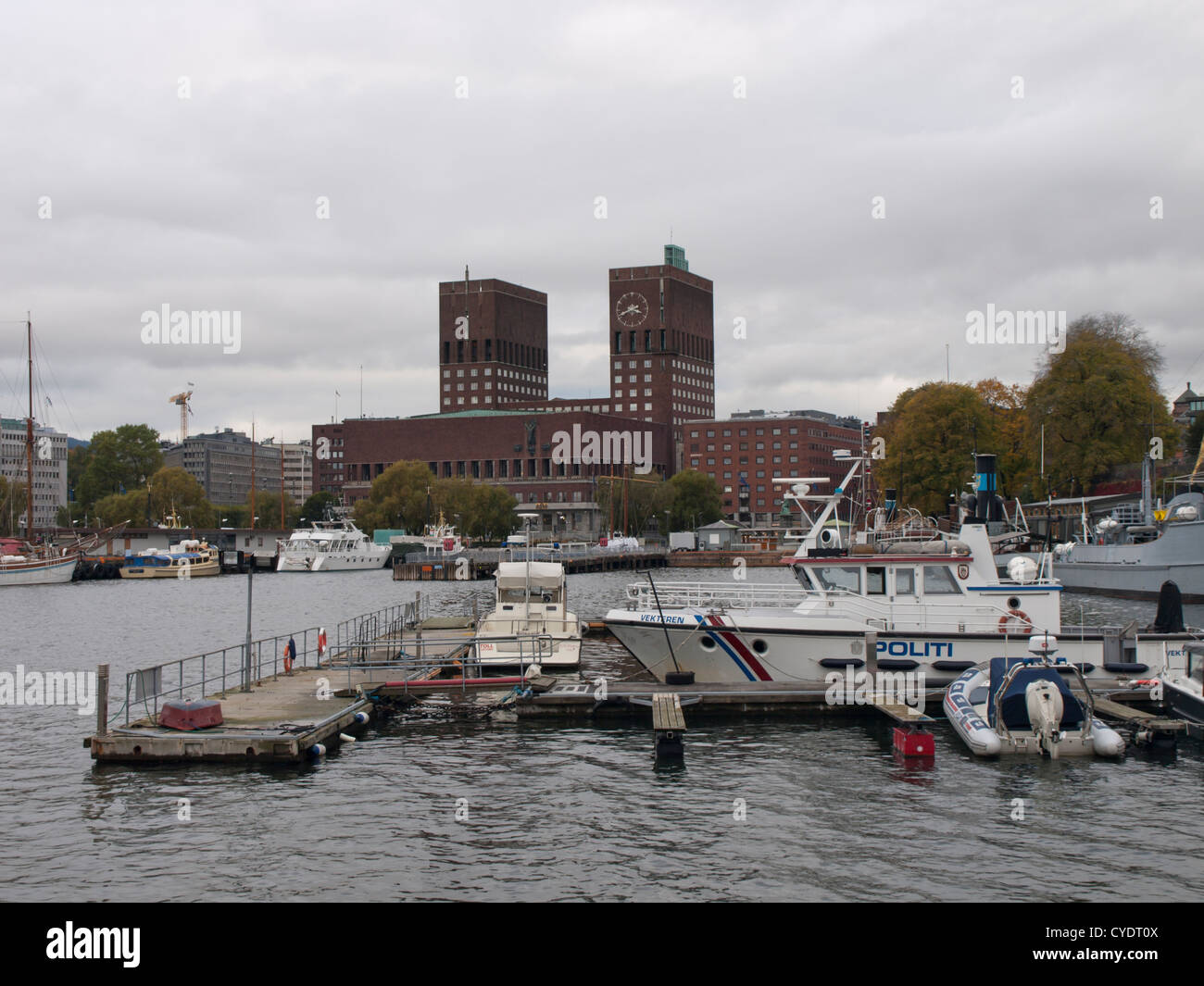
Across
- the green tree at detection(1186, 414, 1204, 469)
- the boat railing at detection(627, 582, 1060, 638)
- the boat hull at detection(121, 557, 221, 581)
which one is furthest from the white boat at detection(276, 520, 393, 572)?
the boat railing at detection(627, 582, 1060, 638)

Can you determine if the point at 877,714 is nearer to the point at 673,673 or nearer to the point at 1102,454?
the point at 673,673

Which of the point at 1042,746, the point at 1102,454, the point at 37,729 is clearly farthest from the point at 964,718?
the point at 1102,454

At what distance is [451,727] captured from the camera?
97.0 ft

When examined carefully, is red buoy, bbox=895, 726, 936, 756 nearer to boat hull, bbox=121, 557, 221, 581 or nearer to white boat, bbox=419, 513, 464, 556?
white boat, bbox=419, 513, 464, 556

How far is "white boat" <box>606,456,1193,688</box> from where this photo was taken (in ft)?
98.8

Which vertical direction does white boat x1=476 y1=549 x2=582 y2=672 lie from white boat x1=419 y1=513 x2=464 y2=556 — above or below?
below

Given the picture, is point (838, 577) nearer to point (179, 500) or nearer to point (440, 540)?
point (440, 540)

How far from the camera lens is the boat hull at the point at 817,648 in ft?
98.3

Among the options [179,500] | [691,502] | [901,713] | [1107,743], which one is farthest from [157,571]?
[1107,743]

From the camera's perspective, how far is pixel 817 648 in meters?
31.0

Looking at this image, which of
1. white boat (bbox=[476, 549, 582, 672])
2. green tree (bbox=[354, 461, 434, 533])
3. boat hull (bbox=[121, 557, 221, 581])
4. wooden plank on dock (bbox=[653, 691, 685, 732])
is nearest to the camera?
wooden plank on dock (bbox=[653, 691, 685, 732])

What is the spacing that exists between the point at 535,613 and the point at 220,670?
11604mm

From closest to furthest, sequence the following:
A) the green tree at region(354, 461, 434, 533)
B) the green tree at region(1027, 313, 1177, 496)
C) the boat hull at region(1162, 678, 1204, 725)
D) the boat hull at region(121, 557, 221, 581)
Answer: the boat hull at region(1162, 678, 1204, 725) < the green tree at region(1027, 313, 1177, 496) < the boat hull at region(121, 557, 221, 581) < the green tree at region(354, 461, 434, 533)

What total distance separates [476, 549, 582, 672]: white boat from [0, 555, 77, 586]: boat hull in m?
84.6
